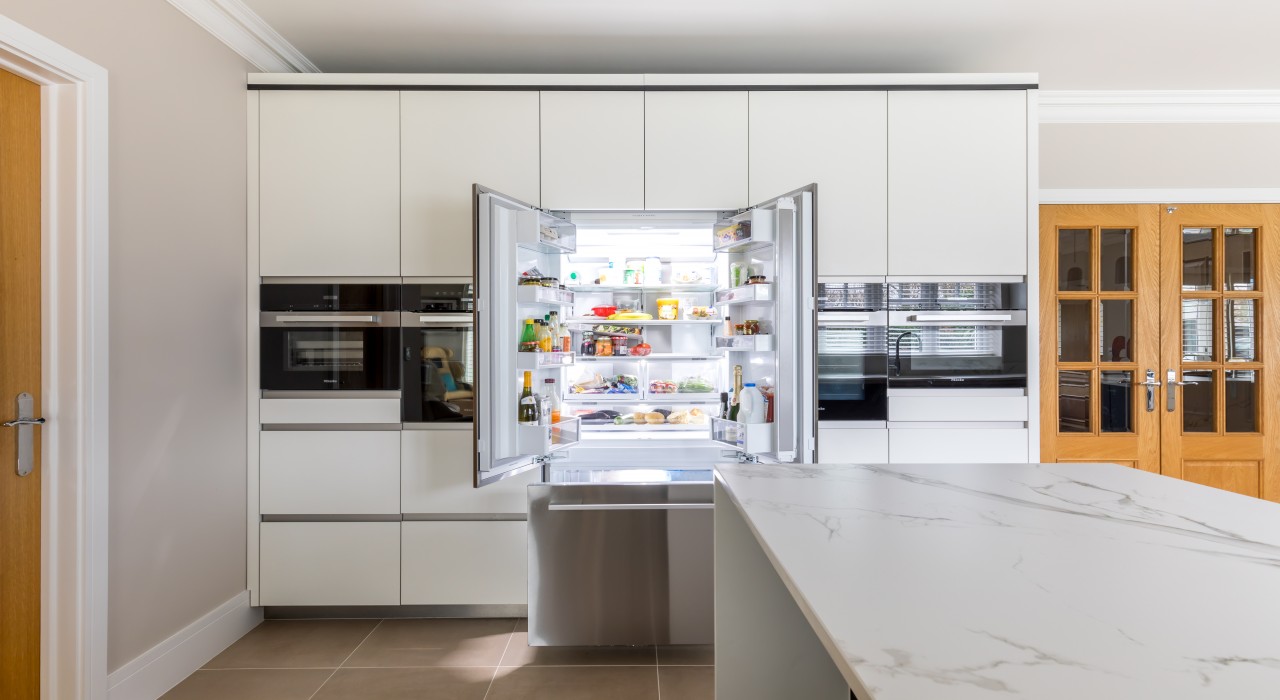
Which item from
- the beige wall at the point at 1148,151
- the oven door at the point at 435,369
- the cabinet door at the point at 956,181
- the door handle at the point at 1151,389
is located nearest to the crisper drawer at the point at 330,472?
the oven door at the point at 435,369

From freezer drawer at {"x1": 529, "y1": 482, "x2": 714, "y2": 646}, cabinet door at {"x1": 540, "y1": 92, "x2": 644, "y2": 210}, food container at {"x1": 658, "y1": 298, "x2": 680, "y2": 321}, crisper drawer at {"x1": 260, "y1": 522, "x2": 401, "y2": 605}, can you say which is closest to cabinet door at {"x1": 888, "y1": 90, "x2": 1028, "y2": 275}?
food container at {"x1": 658, "y1": 298, "x2": 680, "y2": 321}

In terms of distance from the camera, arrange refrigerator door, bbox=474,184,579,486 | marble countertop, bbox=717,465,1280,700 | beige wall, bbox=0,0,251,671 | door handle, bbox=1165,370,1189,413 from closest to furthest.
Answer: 1. marble countertop, bbox=717,465,1280,700
2. beige wall, bbox=0,0,251,671
3. refrigerator door, bbox=474,184,579,486
4. door handle, bbox=1165,370,1189,413

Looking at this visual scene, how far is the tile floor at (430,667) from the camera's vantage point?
2.39 m

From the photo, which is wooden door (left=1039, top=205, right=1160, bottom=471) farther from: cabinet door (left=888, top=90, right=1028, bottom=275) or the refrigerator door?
the refrigerator door

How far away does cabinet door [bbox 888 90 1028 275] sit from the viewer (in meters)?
2.95

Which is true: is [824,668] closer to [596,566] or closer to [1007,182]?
[596,566]

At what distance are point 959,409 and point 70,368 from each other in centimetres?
326

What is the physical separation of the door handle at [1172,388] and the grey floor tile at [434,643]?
11.7 feet

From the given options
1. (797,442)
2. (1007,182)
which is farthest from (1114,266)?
(797,442)

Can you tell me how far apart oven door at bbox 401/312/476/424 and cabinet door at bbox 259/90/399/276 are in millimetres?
316

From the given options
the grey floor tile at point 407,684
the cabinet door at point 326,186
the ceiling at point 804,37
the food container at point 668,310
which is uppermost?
the ceiling at point 804,37

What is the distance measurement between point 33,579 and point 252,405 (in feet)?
3.29

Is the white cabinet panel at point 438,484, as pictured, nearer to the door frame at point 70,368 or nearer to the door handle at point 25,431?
the door frame at point 70,368

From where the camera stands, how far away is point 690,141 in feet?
9.72
